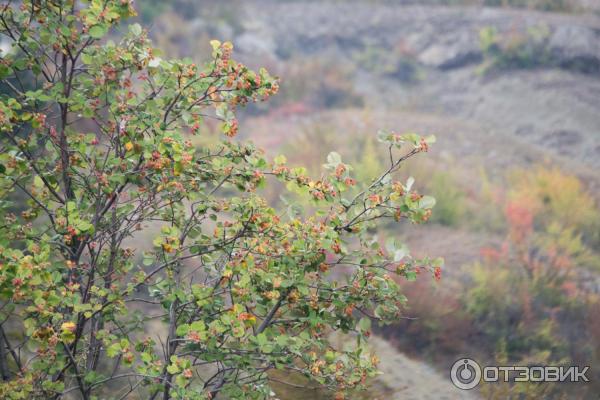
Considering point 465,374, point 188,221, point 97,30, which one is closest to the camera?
point 97,30

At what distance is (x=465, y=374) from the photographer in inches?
225

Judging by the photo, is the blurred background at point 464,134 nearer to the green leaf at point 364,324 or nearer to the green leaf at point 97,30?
the green leaf at point 364,324

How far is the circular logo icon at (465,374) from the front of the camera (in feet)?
18.3

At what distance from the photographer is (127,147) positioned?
10.2 ft

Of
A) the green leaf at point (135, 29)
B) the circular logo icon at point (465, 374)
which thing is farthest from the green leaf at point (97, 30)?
the circular logo icon at point (465, 374)

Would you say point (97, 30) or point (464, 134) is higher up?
point (464, 134)

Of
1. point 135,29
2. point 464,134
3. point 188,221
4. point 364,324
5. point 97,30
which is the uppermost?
point 464,134

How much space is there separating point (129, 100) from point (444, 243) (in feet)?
20.6

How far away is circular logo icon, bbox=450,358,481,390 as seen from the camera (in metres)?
5.57

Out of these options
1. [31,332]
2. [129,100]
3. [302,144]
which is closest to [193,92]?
[129,100]

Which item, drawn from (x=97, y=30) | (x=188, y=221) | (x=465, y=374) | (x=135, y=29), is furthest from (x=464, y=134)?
(x=97, y=30)

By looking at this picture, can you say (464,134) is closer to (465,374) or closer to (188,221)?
(465,374)

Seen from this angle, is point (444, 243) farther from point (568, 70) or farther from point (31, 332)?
point (568, 70)

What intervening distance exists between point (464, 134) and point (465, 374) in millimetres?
8589
